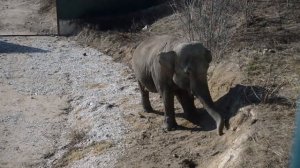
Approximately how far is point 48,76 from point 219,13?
503cm

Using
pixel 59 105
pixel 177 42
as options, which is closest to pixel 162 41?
pixel 177 42

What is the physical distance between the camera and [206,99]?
778 cm

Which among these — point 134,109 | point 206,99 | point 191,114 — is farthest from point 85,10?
point 206,99

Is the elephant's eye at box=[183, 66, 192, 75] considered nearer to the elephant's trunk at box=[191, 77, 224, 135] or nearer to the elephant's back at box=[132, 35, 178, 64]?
the elephant's trunk at box=[191, 77, 224, 135]

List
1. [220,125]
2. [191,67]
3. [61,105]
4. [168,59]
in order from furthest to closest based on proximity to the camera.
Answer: [61,105] < [168,59] < [191,67] < [220,125]

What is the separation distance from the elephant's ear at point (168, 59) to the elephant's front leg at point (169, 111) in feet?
1.99

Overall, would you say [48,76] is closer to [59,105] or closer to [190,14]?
[59,105]

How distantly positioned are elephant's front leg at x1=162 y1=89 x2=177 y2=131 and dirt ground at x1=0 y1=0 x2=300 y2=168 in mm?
175

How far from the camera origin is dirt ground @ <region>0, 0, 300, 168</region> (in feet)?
24.2

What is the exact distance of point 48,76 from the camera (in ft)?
45.3

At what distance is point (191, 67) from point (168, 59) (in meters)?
0.45

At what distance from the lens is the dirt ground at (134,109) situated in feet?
24.2

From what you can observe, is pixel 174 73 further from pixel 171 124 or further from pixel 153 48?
pixel 153 48

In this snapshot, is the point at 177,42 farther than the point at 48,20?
No
